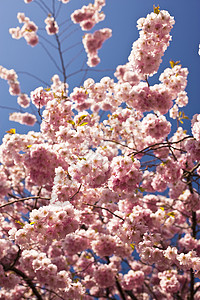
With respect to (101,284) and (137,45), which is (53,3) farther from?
(101,284)

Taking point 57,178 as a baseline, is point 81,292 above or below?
below

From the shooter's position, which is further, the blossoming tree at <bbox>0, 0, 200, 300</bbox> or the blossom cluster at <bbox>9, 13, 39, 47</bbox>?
the blossom cluster at <bbox>9, 13, 39, 47</bbox>

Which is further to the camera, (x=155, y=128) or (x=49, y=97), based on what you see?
(x=49, y=97)

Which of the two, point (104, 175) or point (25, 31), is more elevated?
point (25, 31)

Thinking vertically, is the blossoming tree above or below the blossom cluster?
below

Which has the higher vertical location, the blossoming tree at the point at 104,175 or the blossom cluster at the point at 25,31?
the blossom cluster at the point at 25,31

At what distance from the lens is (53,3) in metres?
6.75

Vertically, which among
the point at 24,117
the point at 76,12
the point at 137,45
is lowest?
the point at 137,45

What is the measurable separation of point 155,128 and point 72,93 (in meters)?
1.91

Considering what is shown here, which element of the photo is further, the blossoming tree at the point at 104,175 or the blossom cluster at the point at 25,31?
the blossom cluster at the point at 25,31

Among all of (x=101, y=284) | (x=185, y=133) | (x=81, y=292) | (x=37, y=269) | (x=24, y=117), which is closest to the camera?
(x=37, y=269)

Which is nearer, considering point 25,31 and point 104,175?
point 104,175

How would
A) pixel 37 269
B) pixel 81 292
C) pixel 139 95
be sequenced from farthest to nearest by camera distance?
pixel 81 292, pixel 139 95, pixel 37 269

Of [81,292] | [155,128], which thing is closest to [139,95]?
[155,128]
